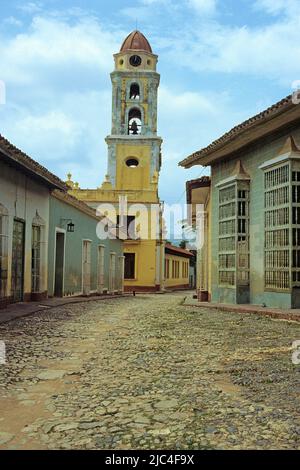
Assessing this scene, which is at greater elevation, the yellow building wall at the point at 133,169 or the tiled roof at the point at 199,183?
the yellow building wall at the point at 133,169

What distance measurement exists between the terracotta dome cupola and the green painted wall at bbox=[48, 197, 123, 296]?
15899 mm

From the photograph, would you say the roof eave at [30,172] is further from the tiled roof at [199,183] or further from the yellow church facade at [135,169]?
the yellow church facade at [135,169]

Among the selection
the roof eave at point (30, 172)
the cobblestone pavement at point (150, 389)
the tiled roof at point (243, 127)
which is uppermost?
the tiled roof at point (243, 127)

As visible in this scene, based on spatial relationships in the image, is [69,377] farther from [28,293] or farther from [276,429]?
[28,293]

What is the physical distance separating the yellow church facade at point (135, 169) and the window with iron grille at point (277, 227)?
21.0 meters

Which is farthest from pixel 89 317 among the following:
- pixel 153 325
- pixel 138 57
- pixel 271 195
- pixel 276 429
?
pixel 138 57

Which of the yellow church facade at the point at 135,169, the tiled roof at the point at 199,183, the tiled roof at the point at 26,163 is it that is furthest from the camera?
the yellow church facade at the point at 135,169

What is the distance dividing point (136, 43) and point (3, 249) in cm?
2486

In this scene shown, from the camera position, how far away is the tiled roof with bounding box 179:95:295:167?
9.11 metres

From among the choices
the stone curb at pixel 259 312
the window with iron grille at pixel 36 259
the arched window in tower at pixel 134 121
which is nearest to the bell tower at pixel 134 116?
the arched window in tower at pixel 134 121

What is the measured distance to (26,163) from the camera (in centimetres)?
1121

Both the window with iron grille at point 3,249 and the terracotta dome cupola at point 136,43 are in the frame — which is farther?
the terracotta dome cupola at point 136,43

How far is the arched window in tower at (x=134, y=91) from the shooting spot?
107 feet

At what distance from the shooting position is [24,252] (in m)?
12.9
